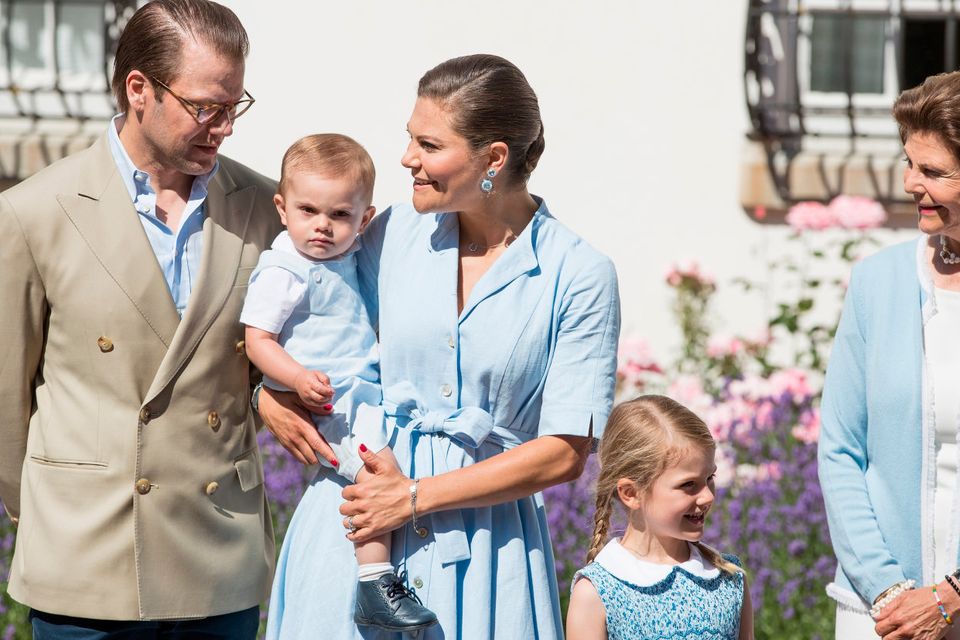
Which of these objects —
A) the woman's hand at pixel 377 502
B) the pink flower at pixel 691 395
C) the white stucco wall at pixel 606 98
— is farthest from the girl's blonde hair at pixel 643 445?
the white stucco wall at pixel 606 98

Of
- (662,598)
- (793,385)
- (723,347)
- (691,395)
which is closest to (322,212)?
(662,598)

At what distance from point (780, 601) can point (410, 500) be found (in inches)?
76.0

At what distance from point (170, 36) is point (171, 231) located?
0.40 m

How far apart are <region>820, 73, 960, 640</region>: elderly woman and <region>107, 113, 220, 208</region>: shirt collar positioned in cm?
137

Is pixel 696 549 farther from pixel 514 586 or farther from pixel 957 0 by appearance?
pixel 957 0

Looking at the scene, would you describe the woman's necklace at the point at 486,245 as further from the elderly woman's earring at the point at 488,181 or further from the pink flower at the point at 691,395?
the pink flower at the point at 691,395

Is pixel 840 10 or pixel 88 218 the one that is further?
pixel 840 10

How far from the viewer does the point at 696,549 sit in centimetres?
285

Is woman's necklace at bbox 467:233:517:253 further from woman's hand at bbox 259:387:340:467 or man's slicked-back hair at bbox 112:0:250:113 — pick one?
man's slicked-back hair at bbox 112:0:250:113

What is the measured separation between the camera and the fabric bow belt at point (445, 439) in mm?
2809

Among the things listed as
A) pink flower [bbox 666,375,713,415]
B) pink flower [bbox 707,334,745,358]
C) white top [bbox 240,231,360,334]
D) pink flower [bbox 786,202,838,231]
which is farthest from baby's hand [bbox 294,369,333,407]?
pink flower [bbox 786,202,838,231]

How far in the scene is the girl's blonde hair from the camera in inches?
109

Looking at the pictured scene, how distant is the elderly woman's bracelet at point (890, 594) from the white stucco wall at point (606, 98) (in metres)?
3.37

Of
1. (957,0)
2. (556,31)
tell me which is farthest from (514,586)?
(957,0)
